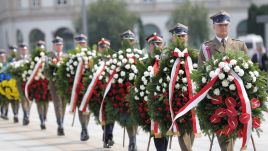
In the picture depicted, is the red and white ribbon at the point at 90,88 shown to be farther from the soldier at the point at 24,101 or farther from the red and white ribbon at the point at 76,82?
the soldier at the point at 24,101

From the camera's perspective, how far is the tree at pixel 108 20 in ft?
257

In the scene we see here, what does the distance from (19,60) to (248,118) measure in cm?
1391

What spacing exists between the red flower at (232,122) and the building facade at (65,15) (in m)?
77.8

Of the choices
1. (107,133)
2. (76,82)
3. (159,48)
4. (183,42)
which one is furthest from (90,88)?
(183,42)

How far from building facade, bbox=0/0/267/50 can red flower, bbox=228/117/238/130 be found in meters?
77.8

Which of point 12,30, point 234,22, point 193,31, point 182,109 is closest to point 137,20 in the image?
point 193,31

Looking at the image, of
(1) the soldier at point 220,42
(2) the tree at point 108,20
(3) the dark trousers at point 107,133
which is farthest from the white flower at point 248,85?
(2) the tree at point 108,20

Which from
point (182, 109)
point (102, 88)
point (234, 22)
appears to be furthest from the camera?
point (234, 22)

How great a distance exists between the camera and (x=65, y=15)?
9188 cm

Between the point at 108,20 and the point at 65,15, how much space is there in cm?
1465

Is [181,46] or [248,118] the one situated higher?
[181,46]

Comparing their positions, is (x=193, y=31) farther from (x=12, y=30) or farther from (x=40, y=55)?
(x=40, y=55)

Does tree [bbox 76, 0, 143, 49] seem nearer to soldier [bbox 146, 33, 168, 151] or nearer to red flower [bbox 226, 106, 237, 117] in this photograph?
soldier [bbox 146, 33, 168, 151]

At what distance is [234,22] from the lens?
88.6 meters
